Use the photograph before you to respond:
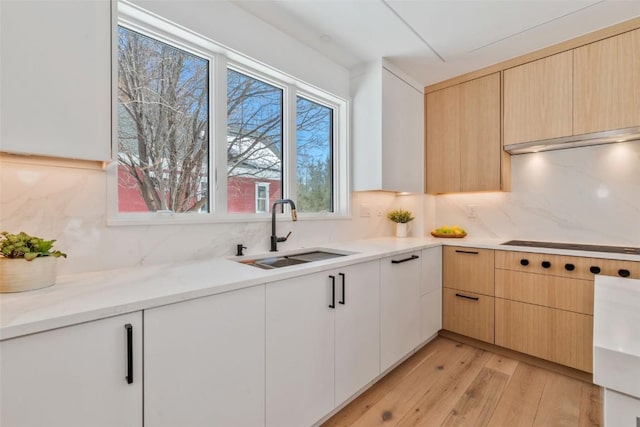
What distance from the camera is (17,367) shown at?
0.77 meters

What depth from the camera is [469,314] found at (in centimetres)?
257

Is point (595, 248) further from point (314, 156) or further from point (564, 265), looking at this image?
point (314, 156)

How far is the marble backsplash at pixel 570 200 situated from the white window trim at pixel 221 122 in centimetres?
151

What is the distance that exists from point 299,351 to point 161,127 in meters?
1.43

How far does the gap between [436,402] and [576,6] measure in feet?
8.73

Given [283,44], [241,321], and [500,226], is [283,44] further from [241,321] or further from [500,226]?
[500,226]

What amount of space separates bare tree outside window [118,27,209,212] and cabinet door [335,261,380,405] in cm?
101

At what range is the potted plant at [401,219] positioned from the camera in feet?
9.99

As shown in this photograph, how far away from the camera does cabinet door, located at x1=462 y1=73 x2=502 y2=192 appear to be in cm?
270

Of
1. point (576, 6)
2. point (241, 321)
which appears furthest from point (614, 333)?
point (576, 6)

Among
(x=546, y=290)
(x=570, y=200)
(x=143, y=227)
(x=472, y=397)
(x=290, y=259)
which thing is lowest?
(x=472, y=397)

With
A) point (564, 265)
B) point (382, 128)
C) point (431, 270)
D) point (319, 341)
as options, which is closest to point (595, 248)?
point (564, 265)

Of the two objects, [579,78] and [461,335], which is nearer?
[579,78]

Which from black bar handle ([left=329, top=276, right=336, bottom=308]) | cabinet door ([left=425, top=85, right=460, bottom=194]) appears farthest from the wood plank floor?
cabinet door ([left=425, top=85, right=460, bottom=194])
